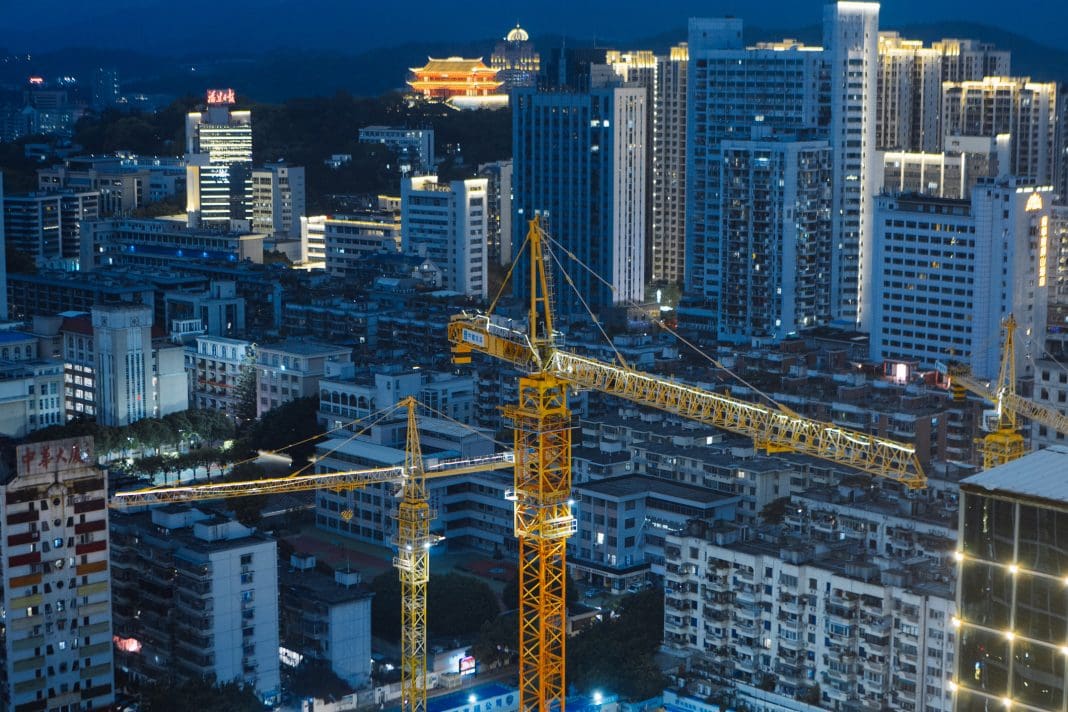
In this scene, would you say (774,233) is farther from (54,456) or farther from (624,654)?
(54,456)

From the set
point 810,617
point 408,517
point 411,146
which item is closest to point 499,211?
point 411,146

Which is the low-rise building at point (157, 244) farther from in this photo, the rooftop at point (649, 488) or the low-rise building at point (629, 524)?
the low-rise building at point (629, 524)

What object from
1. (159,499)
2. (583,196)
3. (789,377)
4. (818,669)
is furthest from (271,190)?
(818,669)

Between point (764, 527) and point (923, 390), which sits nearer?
point (764, 527)

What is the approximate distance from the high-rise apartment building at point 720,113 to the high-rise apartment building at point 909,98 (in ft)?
25.3

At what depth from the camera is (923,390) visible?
2633cm

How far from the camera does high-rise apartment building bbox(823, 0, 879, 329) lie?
37125mm

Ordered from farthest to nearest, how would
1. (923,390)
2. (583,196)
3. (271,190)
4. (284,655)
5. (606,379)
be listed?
(271,190) → (583,196) → (923,390) → (284,655) → (606,379)

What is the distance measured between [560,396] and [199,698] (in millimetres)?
4424

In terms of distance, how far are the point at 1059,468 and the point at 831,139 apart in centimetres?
2882

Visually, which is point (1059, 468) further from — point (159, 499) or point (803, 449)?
point (159, 499)

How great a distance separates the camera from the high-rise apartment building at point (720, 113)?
124 ft

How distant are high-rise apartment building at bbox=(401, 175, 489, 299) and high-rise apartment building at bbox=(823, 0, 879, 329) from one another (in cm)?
810

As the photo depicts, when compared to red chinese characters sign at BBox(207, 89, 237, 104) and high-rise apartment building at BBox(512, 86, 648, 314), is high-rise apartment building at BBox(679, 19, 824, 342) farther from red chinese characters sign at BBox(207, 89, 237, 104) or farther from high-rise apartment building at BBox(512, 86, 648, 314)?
red chinese characters sign at BBox(207, 89, 237, 104)
